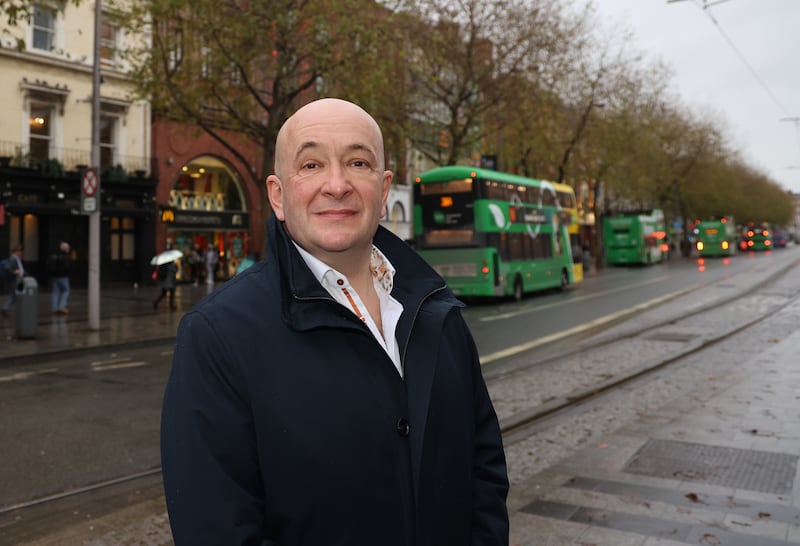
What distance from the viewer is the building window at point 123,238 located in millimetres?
25188

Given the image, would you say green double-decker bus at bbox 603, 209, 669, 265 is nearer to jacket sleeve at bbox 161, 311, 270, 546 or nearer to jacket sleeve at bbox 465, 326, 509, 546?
jacket sleeve at bbox 465, 326, 509, 546

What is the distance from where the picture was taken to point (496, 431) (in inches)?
84.7

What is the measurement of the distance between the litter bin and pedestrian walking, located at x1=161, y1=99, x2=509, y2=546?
41.3ft

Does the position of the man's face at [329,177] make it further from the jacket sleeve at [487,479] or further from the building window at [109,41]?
the building window at [109,41]

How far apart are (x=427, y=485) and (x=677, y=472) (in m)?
4.04

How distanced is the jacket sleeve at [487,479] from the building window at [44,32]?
24620mm

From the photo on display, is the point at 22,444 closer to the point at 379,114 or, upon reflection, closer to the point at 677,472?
the point at 677,472

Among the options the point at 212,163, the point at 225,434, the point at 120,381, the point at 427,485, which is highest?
the point at 212,163

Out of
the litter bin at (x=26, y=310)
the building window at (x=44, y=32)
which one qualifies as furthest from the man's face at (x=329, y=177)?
the building window at (x=44, y=32)

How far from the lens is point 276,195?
1961 millimetres

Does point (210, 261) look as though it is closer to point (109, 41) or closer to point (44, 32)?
point (109, 41)

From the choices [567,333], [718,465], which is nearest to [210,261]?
[567,333]

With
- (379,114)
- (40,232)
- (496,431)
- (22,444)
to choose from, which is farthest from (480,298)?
(496,431)

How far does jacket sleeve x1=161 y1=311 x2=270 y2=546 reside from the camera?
5.09 feet
